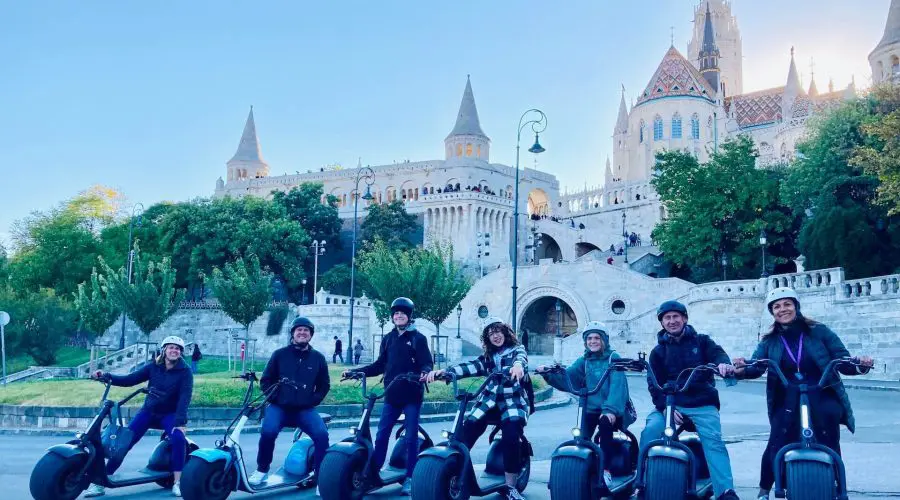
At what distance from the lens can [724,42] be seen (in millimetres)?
81812

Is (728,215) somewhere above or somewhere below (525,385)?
above

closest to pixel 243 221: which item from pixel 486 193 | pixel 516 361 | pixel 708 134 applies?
pixel 486 193

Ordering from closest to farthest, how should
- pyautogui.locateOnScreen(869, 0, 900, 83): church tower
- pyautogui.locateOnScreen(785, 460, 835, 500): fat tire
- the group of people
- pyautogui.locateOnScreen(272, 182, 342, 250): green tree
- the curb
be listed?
1. pyautogui.locateOnScreen(785, 460, 835, 500): fat tire
2. the group of people
3. the curb
4. pyautogui.locateOnScreen(869, 0, 900, 83): church tower
5. pyautogui.locateOnScreen(272, 182, 342, 250): green tree

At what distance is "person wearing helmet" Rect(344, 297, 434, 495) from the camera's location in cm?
653

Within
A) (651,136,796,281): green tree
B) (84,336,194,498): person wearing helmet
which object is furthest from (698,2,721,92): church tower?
(84,336,194,498): person wearing helmet

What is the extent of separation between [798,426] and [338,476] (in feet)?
10.9

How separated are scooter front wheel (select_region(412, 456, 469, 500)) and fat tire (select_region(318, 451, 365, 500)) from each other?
0.63m

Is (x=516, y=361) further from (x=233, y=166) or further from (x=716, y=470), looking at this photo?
(x=233, y=166)

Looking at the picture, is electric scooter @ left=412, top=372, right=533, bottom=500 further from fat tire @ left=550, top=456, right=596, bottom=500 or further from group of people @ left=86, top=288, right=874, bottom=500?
fat tire @ left=550, top=456, right=596, bottom=500

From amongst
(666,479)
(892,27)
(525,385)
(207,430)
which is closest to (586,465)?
(666,479)

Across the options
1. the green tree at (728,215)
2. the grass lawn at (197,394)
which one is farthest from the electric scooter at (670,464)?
the green tree at (728,215)

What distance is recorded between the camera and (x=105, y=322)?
32.0 meters

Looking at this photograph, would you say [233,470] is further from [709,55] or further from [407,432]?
[709,55]

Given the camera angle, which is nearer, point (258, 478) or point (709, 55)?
point (258, 478)
